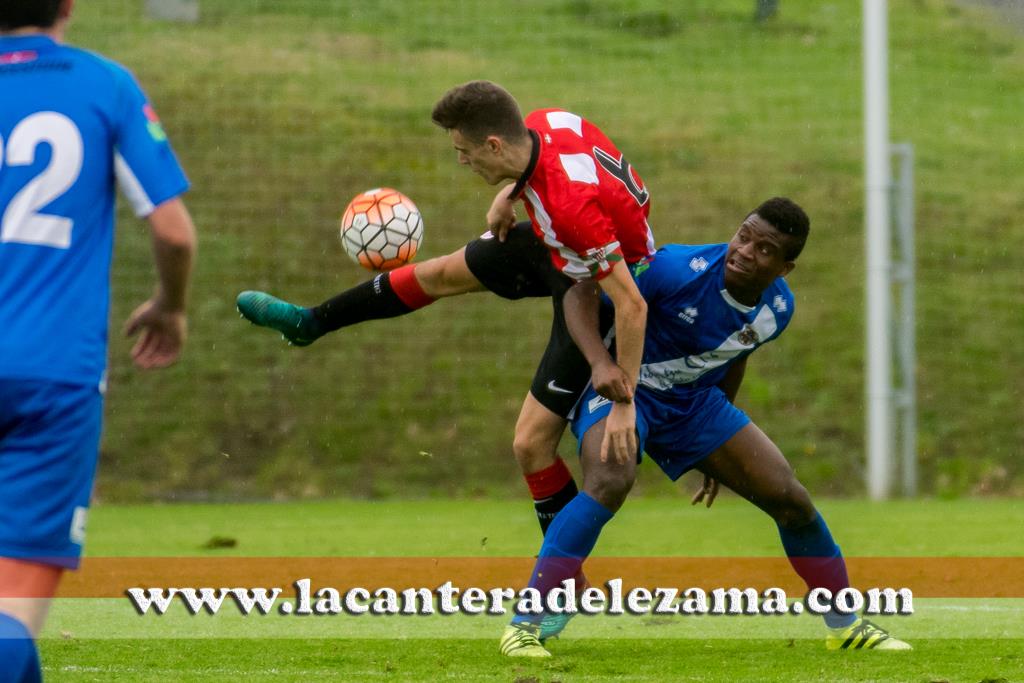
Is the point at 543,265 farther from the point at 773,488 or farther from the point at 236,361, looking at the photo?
the point at 236,361

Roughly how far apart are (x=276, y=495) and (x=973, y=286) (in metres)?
6.66

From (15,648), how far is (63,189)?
926 mm

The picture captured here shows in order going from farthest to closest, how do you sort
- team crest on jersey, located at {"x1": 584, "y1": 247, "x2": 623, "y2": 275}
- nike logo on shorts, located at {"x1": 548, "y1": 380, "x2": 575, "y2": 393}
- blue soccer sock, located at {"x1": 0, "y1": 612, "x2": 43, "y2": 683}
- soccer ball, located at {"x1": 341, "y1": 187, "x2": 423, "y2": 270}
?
soccer ball, located at {"x1": 341, "y1": 187, "x2": 423, "y2": 270}
nike logo on shorts, located at {"x1": 548, "y1": 380, "x2": 575, "y2": 393}
team crest on jersey, located at {"x1": 584, "y1": 247, "x2": 623, "y2": 275}
blue soccer sock, located at {"x1": 0, "y1": 612, "x2": 43, "y2": 683}

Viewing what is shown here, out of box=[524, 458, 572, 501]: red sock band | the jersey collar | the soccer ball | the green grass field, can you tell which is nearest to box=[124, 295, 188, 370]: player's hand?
the green grass field

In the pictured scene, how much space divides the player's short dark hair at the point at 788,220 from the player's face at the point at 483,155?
935mm

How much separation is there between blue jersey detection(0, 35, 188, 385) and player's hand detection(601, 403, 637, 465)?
7.04 ft

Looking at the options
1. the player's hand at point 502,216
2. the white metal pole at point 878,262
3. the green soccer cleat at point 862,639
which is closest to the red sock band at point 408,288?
the player's hand at point 502,216

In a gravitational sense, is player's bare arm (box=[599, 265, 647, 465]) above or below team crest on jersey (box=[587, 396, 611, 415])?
above

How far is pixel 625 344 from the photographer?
468cm

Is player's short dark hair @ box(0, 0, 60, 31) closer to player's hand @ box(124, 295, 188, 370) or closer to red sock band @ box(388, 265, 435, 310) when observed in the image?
player's hand @ box(124, 295, 188, 370)

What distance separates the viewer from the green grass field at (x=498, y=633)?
4.44 m

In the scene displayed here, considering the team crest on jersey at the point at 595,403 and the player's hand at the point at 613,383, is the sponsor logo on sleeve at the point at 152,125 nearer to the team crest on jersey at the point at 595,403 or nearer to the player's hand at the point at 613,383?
the player's hand at the point at 613,383

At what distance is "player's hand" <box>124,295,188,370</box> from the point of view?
303 centimetres

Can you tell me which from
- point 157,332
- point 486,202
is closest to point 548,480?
point 157,332
